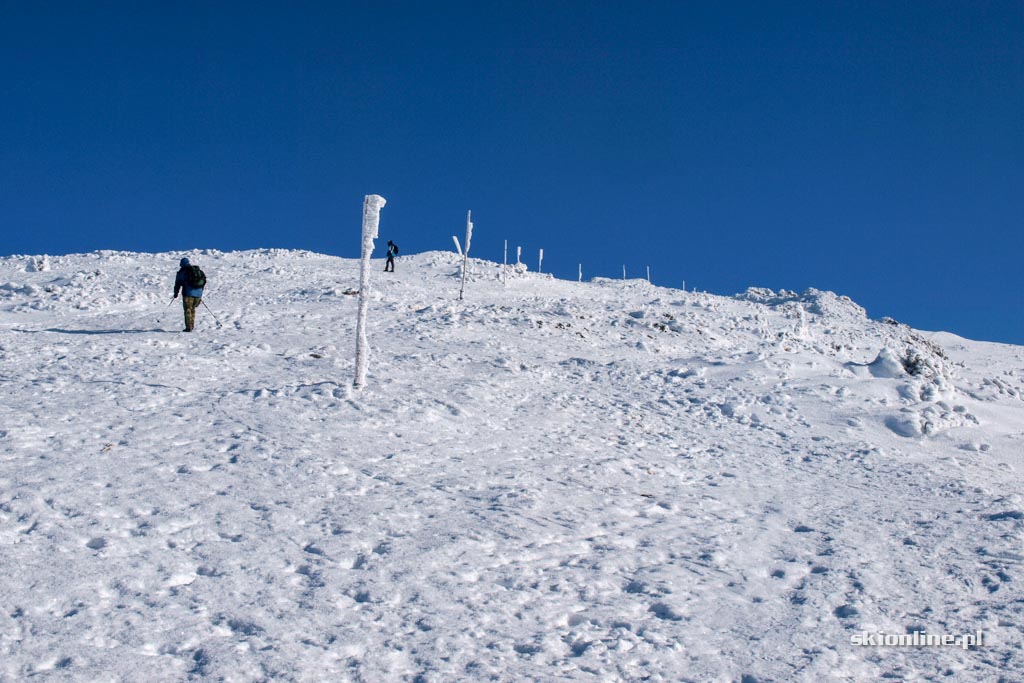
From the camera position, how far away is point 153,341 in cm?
1864

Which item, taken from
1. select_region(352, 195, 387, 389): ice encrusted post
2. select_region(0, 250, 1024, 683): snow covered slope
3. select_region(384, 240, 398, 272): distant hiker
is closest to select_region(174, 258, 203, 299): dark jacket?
select_region(0, 250, 1024, 683): snow covered slope

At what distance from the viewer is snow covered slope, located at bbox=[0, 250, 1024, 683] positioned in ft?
19.4

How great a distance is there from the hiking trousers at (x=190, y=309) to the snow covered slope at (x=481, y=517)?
50 cm

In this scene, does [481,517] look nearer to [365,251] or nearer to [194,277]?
[365,251]

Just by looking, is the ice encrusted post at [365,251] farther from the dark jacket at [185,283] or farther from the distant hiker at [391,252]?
the distant hiker at [391,252]

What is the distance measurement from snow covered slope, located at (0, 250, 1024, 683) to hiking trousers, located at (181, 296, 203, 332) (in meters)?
0.50

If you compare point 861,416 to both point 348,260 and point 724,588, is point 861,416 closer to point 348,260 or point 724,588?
point 724,588

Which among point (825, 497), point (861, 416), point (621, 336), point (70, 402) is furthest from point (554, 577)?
point (621, 336)

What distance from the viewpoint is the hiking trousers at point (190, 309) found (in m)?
19.9

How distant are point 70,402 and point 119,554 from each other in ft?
22.7

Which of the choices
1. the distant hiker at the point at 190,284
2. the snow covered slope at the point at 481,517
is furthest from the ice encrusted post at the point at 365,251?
the distant hiker at the point at 190,284

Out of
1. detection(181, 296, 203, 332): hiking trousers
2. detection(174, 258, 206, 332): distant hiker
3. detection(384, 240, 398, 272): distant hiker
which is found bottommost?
detection(181, 296, 203, 332): hiking trousers

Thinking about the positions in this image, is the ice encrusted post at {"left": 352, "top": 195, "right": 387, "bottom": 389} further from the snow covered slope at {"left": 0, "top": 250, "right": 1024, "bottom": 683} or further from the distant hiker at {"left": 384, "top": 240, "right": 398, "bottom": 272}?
the distant hiker at {"left": 384, "top": 240, "right": 398, "bottom": 272}

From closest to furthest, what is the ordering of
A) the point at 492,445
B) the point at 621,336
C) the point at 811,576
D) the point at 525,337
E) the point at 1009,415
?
the point at 811,576 → the point at 492,445 → the point at 1009,415 → the point at 525,337 → the point at 621,336
